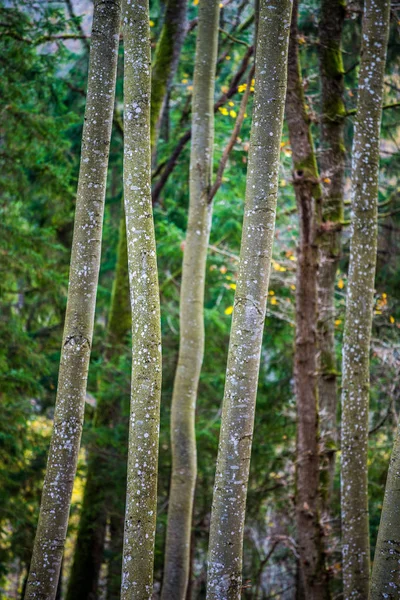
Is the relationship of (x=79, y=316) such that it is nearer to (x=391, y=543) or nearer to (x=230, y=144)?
(x=391, y=543)

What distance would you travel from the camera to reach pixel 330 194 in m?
9.15

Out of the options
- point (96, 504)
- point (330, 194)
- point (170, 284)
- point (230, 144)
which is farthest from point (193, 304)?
point (170, 284)

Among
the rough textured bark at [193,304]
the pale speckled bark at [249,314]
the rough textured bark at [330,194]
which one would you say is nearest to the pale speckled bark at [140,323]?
the pale speckled bark at [249,314]

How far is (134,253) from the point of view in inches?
178

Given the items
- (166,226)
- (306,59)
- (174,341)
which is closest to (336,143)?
(306,59)

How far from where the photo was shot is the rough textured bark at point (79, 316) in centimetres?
443

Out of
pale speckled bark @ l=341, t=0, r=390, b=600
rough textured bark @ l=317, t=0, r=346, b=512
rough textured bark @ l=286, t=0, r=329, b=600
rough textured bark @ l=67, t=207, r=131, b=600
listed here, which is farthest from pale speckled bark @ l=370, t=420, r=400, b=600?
rough textured bark @ l=67, t=207, r=131, b=600

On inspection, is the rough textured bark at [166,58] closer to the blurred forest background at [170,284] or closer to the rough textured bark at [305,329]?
the blurred forest background at [170,284]

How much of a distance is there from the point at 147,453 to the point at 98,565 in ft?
25.9

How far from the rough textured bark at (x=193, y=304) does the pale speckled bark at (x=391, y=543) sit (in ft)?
10.1

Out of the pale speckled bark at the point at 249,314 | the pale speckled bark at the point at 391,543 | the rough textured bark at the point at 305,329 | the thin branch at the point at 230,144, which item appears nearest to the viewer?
the pale speckled bark at the point at 391,543

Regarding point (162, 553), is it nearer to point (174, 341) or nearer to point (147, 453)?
point (174, 341)

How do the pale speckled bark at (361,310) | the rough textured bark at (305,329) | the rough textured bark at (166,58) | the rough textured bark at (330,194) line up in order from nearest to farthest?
the pale speckled bark at (361,310) → the rough textured bark at (305,329) → the rough textured bark at (330,194) → the rough textured bark at (166,58)

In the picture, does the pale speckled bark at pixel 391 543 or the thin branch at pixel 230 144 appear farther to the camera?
the thin branch at pixel 230 144
